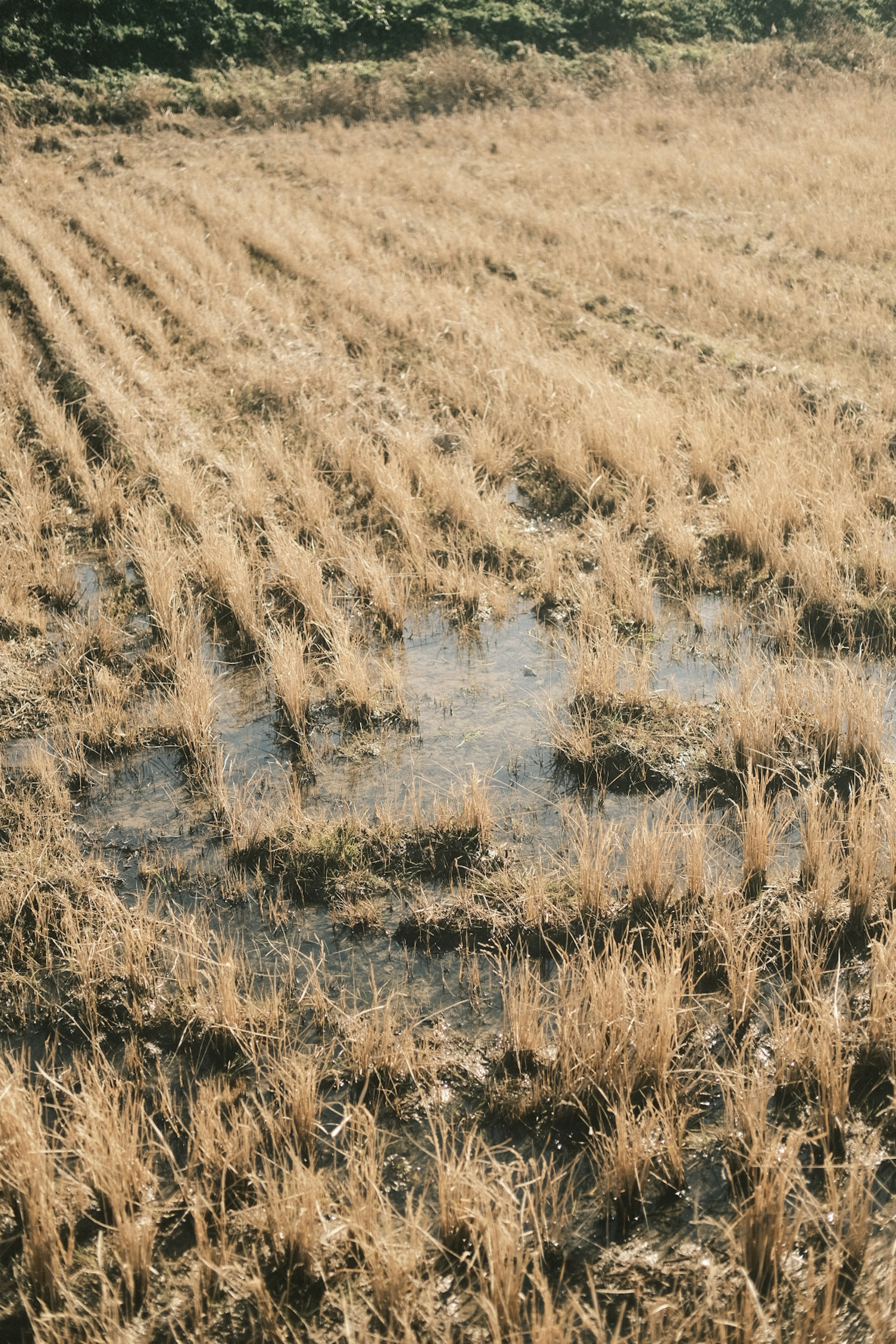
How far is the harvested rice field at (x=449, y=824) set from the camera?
2.32m

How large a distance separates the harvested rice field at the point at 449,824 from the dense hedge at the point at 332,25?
455 inches

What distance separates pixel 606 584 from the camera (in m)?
5.41

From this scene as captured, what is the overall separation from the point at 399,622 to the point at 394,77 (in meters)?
17.3

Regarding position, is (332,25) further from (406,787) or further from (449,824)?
(449,824)

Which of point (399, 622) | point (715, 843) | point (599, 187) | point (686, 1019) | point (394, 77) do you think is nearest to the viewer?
point (686, 1019)

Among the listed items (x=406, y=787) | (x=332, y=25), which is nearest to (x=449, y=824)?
(x=406, y=787)

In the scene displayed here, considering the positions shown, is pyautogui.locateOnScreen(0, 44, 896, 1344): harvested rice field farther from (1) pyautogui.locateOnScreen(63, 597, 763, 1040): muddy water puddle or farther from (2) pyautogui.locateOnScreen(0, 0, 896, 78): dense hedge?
(2) pyautogui.locateOnScreen(0, 0, 896, 78): dense hedge

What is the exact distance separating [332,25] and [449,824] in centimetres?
2115

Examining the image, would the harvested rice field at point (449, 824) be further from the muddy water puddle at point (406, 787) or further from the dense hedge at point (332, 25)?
the dense hedge at point (332, 25)

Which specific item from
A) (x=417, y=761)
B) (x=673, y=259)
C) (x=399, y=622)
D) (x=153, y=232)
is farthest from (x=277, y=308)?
(x=417, y=761)

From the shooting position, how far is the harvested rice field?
2.32 metres

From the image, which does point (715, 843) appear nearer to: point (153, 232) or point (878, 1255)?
point (878, 1255)

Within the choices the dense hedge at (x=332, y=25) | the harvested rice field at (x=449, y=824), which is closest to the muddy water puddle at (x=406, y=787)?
the harvested rice field at (x=449, y=824)

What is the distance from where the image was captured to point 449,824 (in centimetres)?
369
